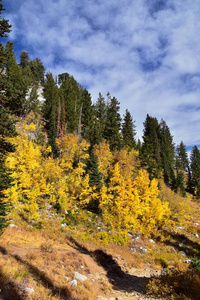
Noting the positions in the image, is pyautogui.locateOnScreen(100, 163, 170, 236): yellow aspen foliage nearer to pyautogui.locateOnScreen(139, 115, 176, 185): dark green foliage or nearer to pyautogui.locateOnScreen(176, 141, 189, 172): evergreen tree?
pyautogui.locateOnScreen(139, 115, 176, 185): dark green foliage

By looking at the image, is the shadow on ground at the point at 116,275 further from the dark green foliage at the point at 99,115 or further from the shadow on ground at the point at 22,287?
the dark green foliage at the point at 99,115

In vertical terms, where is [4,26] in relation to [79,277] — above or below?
above

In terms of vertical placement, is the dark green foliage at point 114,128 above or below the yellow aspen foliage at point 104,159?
above

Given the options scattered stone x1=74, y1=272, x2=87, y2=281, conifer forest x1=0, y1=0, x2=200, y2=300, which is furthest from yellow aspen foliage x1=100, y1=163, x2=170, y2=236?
scattered stone x1=74, y1=272, x2=87, y2=281

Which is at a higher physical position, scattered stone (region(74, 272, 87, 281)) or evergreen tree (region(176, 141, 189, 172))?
evergreen tree (region(176, 141, 189, 172))

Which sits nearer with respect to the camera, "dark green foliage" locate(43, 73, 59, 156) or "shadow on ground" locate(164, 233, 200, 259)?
"shadow on ground" locate(164, 233, 200, 259)

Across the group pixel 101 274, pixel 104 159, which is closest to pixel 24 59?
pixel 104 159

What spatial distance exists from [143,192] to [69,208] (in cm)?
1207

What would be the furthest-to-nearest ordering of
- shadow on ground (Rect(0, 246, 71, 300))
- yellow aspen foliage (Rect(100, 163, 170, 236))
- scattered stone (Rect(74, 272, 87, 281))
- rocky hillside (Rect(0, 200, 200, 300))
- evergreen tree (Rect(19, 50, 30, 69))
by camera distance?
evergreen tree (Rect(19, 50, 30, 69)) → yellow aspen foliage (Rect(100, 163, 170, 236)) → scattered stone (Rect(74, 272, 87, 281)) → rocky hillside (Rect(0, 200, 200, 300)) → shadow on ground (Rect(0, 246, 71, 300))

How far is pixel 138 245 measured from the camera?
2138 cm

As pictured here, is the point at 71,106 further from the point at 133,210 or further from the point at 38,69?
the point at 38,69

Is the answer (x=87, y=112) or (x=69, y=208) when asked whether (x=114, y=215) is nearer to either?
(x=69, y=208)

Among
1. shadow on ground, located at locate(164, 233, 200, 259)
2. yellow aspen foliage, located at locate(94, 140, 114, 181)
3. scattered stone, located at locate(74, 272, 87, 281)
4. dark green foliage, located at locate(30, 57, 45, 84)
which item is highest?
dark green foliage, located at locate(30, 57, 45, 84)

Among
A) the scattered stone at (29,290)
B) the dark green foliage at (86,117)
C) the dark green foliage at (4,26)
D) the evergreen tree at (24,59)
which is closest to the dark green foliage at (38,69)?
A: the evergreen tree at (24,59)
